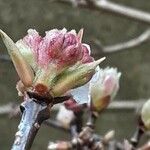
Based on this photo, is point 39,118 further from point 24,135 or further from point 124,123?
point 124,123

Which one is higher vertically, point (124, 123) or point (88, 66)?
point (124, 123)

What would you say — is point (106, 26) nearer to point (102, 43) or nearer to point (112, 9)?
point (102, 43)

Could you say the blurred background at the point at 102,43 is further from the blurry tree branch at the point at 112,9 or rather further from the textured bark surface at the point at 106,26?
the blurry tree branch at the point at 112,9

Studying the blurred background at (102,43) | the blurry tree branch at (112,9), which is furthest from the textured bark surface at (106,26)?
the blurry tree branch at (112,9)

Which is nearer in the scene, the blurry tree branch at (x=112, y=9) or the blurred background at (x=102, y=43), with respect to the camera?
the blurry tree branch at (x=112, y=9)

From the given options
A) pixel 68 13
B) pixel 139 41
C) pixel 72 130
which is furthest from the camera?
pixel 68 13

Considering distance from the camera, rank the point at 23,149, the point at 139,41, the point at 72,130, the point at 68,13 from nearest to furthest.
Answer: the point at 23,149 < the point at 72,130 < the point at 139,41 < the point at 68,13

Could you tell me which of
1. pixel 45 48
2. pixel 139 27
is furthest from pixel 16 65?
pixel 139 27

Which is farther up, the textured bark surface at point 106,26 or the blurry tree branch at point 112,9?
the textured bark surface at point 106,26

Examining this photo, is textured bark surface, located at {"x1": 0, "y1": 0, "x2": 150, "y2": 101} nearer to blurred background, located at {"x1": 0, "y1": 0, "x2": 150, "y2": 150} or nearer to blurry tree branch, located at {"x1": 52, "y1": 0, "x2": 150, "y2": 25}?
blurred background, located at {"x1": 0, "y1": 0, "x2": 150, "y2": 150}
